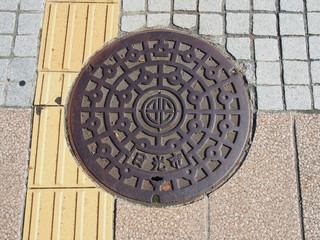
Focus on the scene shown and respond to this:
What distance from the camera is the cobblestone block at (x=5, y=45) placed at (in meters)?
2.71

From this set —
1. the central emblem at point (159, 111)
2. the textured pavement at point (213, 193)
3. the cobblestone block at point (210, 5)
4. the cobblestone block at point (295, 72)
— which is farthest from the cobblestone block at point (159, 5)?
the cobblestone block at point (295, 72)

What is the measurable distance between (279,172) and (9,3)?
248 cm

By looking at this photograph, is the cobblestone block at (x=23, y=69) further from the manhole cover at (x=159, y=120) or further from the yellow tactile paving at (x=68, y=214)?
the yellow tactile paving at (x=68, y=214)

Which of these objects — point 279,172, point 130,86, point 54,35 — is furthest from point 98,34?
point 279,172

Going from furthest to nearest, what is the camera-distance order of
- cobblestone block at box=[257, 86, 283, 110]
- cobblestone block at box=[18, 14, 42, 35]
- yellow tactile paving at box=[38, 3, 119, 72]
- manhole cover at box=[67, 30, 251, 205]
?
1. cobblestone block at box=[18, 14, 42, 35]
2. yellow tactile paving at box=[38, 3, 119, 72]
3. cobblestone block at box=[257, 86, 283, 110]
4. manhole cover at box=[67, 30, 251, 205]

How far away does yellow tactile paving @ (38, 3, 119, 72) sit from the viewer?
269 centimetres

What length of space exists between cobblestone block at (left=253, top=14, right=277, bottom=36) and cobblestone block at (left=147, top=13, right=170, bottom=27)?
0.70 m

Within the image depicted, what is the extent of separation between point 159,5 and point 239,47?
74cm

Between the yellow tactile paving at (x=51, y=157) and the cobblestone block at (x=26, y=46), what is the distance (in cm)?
48

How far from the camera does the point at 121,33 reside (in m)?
2.78

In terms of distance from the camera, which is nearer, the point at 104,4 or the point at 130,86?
the point at 130,86

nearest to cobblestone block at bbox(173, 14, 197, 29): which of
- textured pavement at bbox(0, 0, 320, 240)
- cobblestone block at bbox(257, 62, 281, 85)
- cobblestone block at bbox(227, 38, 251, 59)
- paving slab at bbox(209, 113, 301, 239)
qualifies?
textured pavement at bbox(0, 0, 320, 240)

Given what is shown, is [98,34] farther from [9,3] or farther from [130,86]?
[9,3]

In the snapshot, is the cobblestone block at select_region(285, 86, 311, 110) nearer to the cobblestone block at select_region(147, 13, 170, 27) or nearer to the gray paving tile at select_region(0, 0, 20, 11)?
the cobblestone block at select_region(147, 13, 170, 27)
